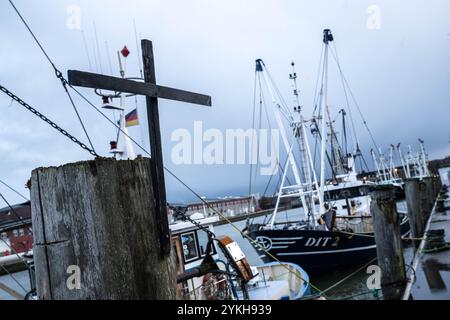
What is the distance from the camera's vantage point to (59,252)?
2.00 metres

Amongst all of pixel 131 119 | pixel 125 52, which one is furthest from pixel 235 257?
pixel 125 52

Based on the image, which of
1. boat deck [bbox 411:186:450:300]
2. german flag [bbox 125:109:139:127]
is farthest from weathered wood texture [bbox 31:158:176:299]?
german flag [bbox 125:109:139:127]

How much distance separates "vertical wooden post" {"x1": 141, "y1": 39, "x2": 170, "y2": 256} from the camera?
2197mm

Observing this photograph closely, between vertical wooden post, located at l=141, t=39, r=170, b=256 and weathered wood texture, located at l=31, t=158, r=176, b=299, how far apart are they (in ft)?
0.35

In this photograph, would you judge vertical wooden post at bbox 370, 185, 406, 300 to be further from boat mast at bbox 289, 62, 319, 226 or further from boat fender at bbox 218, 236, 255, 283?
boat mast at bbox 289, 62, 319, 226

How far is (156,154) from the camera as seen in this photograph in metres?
2.31

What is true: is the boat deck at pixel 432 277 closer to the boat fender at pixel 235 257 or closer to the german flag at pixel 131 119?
the boat fender at pixel 235 257

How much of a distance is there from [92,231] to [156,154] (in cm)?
59

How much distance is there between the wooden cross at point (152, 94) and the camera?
214cm

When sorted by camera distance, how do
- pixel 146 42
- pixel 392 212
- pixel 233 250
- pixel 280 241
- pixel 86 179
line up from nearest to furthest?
1. pixel 86 179
2. pixel 146 42
3. pixel 233 250
4. pixel 392 212
5. pixel 280 241
